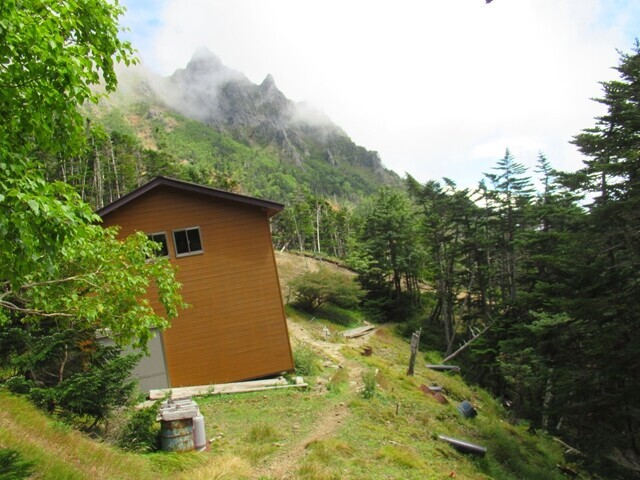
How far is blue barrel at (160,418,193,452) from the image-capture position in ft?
28.6

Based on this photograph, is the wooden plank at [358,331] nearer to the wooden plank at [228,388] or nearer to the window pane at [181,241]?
the wooden plank at [228,388]

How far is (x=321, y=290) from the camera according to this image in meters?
37.1

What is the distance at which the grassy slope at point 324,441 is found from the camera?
6.83m

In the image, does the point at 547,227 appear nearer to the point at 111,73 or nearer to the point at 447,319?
the point at 447,319

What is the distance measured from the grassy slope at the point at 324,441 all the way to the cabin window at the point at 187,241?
18.3 ft

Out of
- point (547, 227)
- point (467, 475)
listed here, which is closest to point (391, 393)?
point (467, 475)

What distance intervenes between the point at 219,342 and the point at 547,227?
943 inches

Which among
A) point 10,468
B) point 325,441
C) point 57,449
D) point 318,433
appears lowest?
point 318,433

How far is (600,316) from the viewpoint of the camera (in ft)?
46.9

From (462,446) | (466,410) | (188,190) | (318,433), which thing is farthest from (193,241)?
(466,410)

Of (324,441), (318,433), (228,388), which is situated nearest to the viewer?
(324,441)

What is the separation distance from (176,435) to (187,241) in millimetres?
9421

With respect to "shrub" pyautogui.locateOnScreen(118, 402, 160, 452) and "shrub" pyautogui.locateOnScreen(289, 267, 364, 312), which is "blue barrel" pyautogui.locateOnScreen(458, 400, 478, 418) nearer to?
Answer: "shrub" pyautogui.locateOnScreen(118, 402, 160, 452)

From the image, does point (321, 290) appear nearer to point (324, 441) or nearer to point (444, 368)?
point (444, 368)
